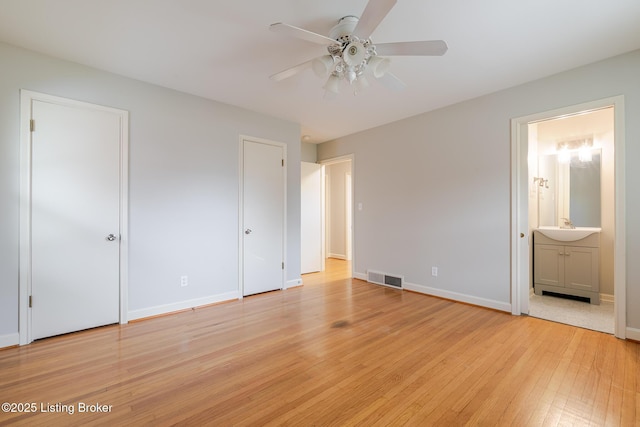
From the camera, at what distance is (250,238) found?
3932mm

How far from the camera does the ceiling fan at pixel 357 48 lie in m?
1.69

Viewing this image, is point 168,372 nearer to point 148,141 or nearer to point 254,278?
point 254,278

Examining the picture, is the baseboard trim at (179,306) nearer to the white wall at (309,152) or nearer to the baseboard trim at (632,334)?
the white wall at (309,152)

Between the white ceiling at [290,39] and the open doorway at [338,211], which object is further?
the open doorway at [338,211]

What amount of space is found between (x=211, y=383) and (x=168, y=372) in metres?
0.39

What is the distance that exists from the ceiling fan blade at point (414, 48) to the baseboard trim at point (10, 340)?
3751 millimetres

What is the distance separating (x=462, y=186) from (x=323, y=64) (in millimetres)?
2516

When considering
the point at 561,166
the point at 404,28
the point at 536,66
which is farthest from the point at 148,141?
the point at 561,166

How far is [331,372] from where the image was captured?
2016 millimetres

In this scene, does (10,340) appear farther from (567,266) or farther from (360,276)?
(567,266)

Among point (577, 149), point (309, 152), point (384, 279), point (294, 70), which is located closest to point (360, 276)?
point (384, 279)

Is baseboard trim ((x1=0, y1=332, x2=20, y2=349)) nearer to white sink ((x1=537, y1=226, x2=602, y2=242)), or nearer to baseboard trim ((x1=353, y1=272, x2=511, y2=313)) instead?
baseboard trim ((x1=353, y1=272, x2=511, y2=313))

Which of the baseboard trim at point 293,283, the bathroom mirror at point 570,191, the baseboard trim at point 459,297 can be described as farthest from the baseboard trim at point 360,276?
the bathroom mirror at point 570,191

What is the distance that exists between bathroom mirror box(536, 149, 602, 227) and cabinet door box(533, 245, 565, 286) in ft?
1.82
